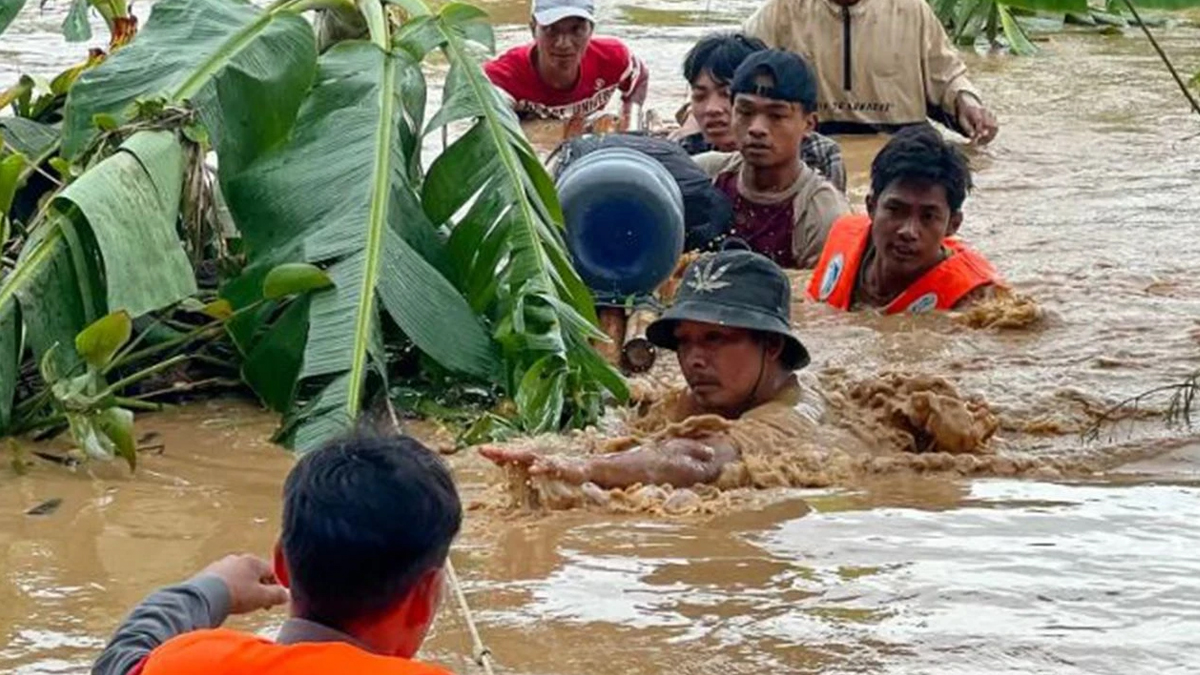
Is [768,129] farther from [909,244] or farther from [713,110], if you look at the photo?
[713,110]

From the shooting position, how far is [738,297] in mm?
6184


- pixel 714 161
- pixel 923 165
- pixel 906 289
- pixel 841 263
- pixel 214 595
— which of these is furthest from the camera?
pixel 714 161

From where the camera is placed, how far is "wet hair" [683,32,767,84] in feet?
31.3

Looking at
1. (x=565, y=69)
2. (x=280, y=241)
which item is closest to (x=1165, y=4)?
(x=280, y=241)

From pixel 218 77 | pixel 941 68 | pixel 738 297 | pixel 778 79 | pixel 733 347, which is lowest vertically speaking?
pixel 941 68

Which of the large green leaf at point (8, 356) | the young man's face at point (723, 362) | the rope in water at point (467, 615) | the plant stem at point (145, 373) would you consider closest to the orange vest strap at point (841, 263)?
the young man's face at point (723, 362)

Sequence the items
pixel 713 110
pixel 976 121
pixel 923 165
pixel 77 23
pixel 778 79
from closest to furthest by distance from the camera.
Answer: pixel 923 165 < pixel 77 23 < pixel 778 79 < pixel 713 110 < pixel 976 121

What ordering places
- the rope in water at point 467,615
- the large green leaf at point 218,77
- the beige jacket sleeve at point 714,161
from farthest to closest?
the beige jacket sleeve at point 714,161
the large green leaf at point 218,77
the rope in water at point 467,615

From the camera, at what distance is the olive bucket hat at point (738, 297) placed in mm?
6152

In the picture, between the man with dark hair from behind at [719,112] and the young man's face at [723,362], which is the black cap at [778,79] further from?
the young man's face at [723,362]

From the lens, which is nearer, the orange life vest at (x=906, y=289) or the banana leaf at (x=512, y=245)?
the banana leaf at (x=512, y=245)

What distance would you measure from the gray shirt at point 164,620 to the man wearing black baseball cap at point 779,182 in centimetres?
529

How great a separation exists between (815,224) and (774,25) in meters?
3.07

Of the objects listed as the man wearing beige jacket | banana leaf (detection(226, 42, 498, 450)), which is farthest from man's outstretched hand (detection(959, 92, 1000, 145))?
banana leaf (detection(226, 42, 498, 450))
